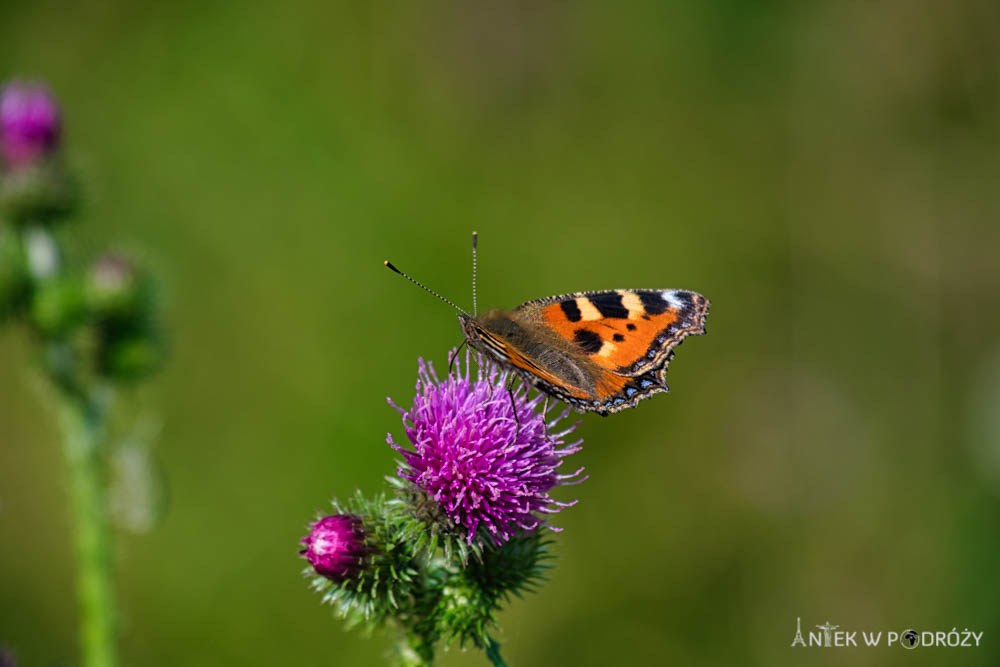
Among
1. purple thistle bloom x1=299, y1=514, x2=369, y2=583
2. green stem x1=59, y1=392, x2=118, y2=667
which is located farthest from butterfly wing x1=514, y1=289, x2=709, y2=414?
green stem x1=59, y1=392, x2=118, y2=667

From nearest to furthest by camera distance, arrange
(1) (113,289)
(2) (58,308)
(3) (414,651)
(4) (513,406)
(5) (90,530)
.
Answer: (3) (414,651) → (4) (513,406) → (5) (90,530) → (2) (58,308) → (1) (113,289)

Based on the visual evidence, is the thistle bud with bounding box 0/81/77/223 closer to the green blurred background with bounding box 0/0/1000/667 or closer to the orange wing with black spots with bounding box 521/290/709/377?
the green blurred background with bounding box 0/0/1000/667

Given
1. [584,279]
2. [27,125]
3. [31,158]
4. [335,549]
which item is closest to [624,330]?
[335,549]

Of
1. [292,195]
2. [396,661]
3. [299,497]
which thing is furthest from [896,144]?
[396,661]

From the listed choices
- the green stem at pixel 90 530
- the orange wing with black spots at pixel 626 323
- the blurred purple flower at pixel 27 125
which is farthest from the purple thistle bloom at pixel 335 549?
the blurred purple flower at pixel 27 125

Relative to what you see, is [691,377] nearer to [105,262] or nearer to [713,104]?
[713,104]

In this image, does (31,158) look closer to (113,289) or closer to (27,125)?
(27,125)
